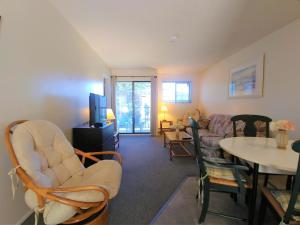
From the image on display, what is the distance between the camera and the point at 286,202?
1.16 m

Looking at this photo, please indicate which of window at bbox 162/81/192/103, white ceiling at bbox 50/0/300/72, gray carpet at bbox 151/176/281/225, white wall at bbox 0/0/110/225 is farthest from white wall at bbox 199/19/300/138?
white wall at bbox 0/0/110/225

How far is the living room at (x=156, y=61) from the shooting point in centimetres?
145

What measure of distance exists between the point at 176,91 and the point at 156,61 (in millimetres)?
1896

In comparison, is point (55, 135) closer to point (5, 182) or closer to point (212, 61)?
point (5, 182)

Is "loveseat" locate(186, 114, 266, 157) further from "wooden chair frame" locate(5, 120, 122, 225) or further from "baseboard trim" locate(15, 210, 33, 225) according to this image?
"baseboard trim" locate(15, 210, 33, 225)

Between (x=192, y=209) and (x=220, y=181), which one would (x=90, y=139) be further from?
(x=220, y=181)

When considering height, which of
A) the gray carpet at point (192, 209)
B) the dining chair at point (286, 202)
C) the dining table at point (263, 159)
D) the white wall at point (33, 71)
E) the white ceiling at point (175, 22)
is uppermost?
the white ceiling at point (175, 22)

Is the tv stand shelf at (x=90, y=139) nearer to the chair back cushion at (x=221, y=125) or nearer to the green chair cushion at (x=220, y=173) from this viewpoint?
the green chair cushion at (x=220, y=173)

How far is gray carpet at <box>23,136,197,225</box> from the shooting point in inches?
67.8

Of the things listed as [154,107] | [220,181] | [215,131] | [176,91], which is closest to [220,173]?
[220,181]

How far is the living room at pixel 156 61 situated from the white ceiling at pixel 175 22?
0.02 metres

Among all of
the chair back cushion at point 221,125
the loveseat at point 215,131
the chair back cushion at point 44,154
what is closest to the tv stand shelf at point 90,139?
the chair back cushion at point 44,154

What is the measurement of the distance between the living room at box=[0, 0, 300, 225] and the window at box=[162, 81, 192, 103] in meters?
1.62

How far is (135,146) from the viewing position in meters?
4.42
